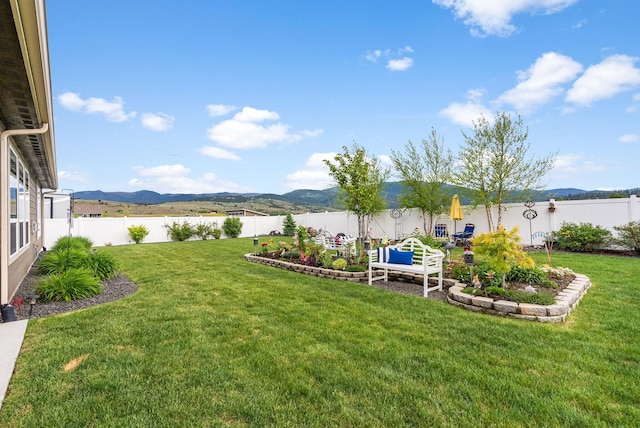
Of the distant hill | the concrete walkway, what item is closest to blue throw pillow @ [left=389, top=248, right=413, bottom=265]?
the concrete walkway

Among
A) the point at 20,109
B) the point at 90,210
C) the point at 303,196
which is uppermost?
the point at 303,196

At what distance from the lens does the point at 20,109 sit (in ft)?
14.3

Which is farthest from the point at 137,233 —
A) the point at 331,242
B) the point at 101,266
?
the point at 331,242

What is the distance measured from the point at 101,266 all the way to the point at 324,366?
6.33 metres

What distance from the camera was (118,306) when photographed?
15.8ft

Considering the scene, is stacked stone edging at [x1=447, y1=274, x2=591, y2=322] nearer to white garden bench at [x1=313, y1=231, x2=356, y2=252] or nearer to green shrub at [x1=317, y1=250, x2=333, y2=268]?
green shrub at [x1=317, y1=250, x2=333, y2=268]

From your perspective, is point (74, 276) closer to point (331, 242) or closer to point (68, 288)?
point (68, 288)

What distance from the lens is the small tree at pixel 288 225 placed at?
67.7 ft

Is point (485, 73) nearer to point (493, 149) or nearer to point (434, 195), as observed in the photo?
point (493, 149)

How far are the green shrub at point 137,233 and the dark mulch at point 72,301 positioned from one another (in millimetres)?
9957

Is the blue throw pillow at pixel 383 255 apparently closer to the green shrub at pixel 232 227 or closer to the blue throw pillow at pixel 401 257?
the blue throw pillow at pixel 401 257

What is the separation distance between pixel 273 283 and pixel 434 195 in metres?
10.2

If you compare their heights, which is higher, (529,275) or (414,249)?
(414,249)

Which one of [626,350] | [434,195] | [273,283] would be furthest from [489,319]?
[434,195]
